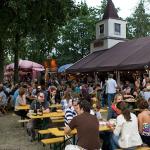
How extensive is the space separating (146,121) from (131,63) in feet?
43.7

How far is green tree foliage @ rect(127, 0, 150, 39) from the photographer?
51.8 metres

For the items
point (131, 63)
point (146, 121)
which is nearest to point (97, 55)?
point (131, 63)

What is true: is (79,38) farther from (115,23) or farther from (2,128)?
(2,128)

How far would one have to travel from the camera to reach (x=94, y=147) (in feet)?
19.6

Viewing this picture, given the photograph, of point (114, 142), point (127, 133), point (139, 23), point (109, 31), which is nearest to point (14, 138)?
point (114, 142)

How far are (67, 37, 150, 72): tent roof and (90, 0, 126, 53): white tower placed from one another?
734mm

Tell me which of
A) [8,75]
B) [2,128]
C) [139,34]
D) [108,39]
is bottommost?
[2,128]

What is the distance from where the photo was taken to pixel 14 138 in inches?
445

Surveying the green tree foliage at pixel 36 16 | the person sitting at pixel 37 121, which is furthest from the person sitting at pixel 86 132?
the green tree foliage at pixel 36 16

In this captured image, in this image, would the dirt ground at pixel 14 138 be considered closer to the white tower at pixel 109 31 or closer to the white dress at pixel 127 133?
the white dress at pixel 127 133

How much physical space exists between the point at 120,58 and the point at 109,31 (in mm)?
6942

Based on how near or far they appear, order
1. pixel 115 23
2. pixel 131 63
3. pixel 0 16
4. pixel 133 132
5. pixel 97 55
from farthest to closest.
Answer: pixel 115 23
pixel 97 55
pixel 131 63
pixel 0 16
pixel 133 132

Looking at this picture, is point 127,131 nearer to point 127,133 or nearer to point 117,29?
point 127,133

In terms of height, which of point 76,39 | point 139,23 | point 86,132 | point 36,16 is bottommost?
point 86,132
